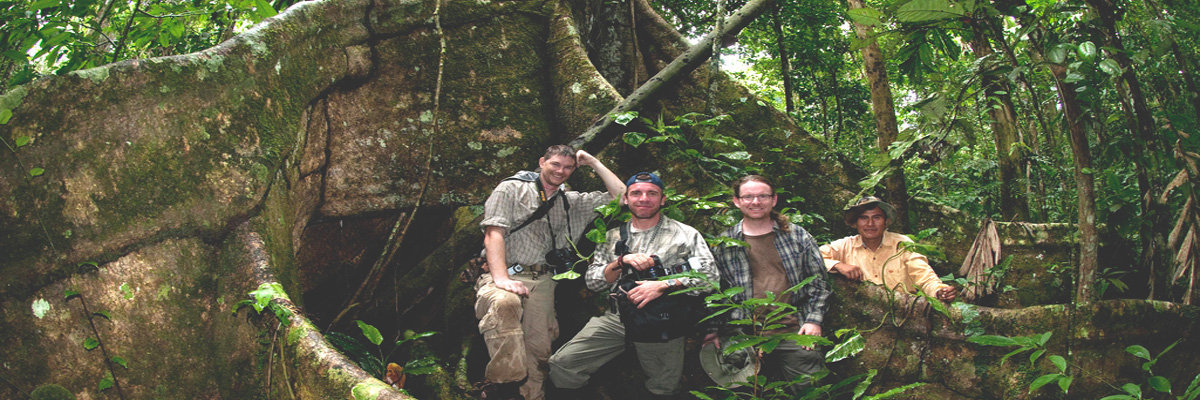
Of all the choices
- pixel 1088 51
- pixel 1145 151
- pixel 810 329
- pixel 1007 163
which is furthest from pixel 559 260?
pixel 1007 163

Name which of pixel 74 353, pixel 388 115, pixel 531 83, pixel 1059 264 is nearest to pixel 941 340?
pixel 1059 264

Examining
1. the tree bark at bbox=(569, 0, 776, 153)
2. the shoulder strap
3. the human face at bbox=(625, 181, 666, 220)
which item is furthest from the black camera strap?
the tree bark at bbox=(569, 0, 776, 153)

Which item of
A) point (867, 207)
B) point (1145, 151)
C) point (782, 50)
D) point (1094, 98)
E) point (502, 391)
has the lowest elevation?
point (502, 391)

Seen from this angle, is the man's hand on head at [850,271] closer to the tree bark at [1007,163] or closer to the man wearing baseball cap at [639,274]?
the man wearing baseball cap at [639,274]

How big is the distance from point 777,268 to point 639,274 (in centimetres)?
84

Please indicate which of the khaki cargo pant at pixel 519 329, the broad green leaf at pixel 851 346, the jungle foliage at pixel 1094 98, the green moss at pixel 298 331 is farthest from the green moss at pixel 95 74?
the broad green leaf at pixel 851 346

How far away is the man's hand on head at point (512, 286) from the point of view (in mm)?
3695

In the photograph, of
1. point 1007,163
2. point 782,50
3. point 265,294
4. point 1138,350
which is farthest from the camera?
point 782,50

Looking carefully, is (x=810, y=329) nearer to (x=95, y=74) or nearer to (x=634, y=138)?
(x=634, y=138)

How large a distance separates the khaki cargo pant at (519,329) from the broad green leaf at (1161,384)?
2865 millimetres

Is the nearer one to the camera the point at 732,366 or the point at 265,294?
the point at 265,294

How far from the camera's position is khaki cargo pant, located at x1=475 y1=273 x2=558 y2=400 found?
11.9 feet

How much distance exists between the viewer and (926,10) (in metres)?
2.34

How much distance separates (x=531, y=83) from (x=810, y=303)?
2.83 m
